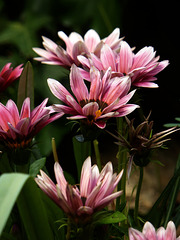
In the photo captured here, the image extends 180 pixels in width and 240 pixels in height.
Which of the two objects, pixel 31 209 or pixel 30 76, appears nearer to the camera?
pixel 31 209

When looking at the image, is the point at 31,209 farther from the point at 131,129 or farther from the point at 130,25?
the point at 130,25

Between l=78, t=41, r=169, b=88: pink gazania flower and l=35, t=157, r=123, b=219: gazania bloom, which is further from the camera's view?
l=78, t=41, r=169, b=88: pink gazania flower

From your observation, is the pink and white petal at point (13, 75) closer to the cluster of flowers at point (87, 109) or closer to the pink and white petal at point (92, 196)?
the cluster of flowers at point (87, 109)

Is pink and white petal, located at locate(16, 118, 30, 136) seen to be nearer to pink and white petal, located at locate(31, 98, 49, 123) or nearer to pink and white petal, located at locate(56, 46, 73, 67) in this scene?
pink and white petal, located at locate(31, 98, 49, 123)

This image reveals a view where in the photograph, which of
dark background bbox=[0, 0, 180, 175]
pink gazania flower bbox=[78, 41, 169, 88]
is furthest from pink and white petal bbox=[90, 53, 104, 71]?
dark background bbox=[0, 0, 180, 175]

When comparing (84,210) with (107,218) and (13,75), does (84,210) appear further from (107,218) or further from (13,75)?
(13,75)

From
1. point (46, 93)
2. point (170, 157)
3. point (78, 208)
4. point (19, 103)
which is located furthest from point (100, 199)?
point (170, 157)

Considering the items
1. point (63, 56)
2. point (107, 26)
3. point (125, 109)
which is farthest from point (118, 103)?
point (107, 26)
